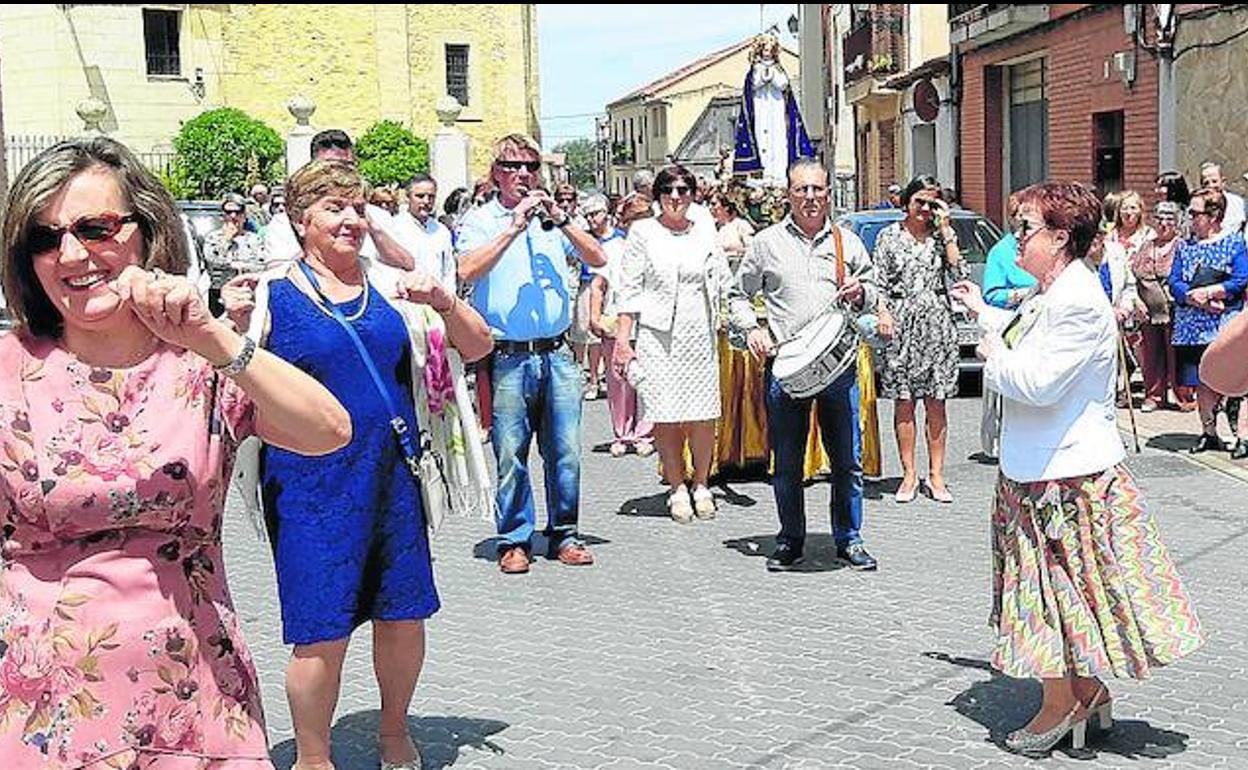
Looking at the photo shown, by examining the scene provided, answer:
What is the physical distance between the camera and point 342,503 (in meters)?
4.55

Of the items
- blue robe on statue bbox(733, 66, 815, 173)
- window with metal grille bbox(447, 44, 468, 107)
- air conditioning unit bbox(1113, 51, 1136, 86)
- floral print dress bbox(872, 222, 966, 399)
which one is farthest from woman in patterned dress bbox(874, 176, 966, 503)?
window with metal grille bbox(447, 44, 468, 107)

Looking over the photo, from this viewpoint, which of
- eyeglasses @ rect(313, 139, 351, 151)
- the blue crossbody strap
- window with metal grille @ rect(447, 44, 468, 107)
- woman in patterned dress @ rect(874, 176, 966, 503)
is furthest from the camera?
window with metal grille @ rect(447, 44, 468, 107)

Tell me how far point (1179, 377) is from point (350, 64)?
4352cm

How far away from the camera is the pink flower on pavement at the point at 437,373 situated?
491cm

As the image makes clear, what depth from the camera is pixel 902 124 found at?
34.4 metres

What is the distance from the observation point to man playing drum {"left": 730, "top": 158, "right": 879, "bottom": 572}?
760cm

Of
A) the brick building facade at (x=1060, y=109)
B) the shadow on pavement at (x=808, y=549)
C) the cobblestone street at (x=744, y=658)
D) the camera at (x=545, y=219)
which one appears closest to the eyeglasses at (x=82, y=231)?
the cobblestone street at (x=744, y=658)

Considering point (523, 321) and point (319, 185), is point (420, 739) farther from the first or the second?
point (523, 321)

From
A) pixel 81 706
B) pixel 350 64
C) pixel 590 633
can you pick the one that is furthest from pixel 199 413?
pixel 350 64

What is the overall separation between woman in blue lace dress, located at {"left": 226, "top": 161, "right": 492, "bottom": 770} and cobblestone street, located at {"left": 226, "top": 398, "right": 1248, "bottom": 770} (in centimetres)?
75

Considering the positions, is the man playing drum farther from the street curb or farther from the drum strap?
the street curb

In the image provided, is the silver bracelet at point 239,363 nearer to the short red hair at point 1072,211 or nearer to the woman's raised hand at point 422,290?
the woman's raised hand at point 422,290

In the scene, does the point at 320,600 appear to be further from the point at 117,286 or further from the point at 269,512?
the point at 117,286

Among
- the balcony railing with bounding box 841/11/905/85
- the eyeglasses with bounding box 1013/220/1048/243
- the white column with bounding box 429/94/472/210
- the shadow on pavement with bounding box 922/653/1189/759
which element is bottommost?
the shadow on pavement with bounding box 922/653/1189/759
